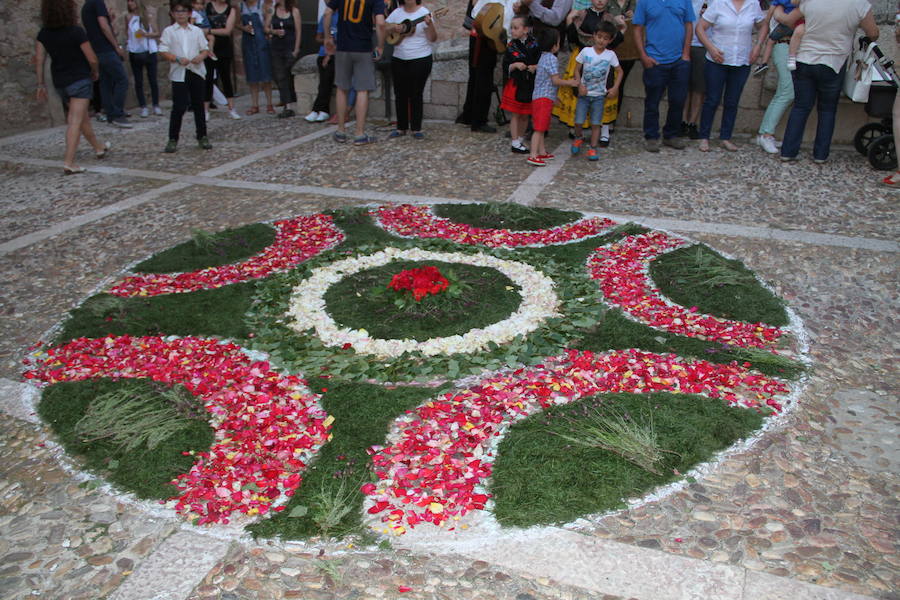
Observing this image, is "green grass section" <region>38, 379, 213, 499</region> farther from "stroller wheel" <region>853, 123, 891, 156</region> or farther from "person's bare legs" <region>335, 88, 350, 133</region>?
"stroller wheel" <region>853, 123, 891, 156</region>

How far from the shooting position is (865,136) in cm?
850

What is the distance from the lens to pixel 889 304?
4859mm

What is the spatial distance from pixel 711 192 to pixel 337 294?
169 inches

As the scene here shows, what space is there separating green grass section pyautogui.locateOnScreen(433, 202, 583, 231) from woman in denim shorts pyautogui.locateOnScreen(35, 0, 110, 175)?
435cm

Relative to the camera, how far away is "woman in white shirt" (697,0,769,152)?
26.7ft

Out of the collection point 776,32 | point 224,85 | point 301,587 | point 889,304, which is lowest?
point 301,587

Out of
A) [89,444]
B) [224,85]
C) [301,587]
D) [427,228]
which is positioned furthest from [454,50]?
[301,587]

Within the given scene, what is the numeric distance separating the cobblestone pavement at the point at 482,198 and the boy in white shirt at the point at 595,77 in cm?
50

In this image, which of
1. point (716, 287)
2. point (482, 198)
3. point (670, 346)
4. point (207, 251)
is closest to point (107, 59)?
point (207, 251)

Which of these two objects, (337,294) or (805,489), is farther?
(337,294)

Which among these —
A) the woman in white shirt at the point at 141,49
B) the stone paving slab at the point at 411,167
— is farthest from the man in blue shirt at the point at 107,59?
the stone paving slab at the point at 411,167

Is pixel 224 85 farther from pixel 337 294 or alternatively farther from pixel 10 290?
pixel 337 294

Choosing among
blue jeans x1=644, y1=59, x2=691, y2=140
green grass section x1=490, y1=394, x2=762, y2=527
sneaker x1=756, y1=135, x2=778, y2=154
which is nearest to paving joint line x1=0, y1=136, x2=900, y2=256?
blue jeans x1=644, y1=59, x2=691, y2=140

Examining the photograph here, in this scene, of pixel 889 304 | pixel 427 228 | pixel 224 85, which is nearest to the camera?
pixel 889 304
